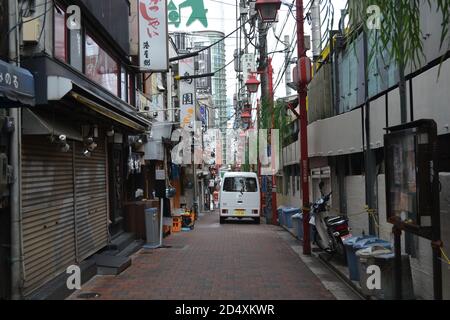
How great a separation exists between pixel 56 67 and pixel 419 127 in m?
5.29

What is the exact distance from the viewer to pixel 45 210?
27.0ft

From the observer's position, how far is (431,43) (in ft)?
24.5

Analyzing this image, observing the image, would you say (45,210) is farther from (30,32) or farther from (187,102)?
(187,102)

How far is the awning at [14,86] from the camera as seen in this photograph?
5463 millimetres

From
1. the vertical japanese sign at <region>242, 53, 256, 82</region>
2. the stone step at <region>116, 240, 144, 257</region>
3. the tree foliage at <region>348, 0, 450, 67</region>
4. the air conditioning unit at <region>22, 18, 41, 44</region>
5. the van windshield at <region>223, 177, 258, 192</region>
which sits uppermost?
the vertical japanese sign at <region>242, 53, 256, 82</region>

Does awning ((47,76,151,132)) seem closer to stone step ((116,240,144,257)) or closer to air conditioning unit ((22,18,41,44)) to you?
air conditioning unit ((22,18,41,44))

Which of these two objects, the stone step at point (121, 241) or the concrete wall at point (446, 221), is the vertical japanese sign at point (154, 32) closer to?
the stone step at point (121, 241)

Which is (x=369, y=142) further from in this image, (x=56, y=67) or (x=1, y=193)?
(x=1, y=193)

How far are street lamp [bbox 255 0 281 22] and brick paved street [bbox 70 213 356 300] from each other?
6.21 m

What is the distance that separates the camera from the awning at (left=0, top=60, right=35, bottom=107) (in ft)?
17.9

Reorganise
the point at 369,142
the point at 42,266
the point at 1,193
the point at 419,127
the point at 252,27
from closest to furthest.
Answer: the point at 419,127, the point at 1,193, the point at 42,266, the point at 369,142, the point at 252,27

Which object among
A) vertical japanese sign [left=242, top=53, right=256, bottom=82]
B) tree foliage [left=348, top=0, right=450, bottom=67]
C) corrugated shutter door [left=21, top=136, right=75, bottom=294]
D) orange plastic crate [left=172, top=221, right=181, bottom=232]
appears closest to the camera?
tree foliage [left=348, top=0, right=450, bottom=67]

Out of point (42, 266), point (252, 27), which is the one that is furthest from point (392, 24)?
point (252, 27)

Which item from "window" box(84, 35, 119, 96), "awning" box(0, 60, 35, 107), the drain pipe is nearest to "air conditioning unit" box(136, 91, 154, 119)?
"window" box(84, 35, 119, 96)
